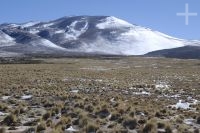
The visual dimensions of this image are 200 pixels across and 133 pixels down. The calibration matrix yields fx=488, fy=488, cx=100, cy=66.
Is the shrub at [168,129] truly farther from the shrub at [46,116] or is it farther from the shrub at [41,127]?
the shrub at [46,116]

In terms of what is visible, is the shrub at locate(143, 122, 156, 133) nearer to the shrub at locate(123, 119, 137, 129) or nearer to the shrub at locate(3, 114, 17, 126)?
the shrub at locate(123, 119, 137, 129)

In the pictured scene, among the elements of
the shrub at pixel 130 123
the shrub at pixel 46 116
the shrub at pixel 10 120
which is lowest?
the shrub at pixel 130 123

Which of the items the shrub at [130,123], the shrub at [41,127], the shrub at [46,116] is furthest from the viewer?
the shrub at [46,116]

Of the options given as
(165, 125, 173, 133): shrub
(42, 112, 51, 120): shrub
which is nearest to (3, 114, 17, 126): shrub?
(42, 112, 51, 120): shrub

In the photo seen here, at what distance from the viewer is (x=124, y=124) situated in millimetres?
18766

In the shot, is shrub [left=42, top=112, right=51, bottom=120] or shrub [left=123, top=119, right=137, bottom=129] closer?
shrub [left=123, top=119, right=137, bottom=129]

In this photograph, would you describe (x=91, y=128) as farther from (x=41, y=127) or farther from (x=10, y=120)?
(x=10, y=120)

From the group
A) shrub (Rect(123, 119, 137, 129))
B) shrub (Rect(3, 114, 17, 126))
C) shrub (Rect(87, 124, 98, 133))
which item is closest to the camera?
shrub (Rect(87, 124, 98, 133))

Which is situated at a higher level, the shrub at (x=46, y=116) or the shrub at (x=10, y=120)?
the shrub at (x=10, y=120)

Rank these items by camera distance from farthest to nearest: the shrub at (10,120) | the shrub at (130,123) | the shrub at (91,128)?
1. the shrub at (10,120)
2. the shrub at (130,123)
3. the shrub at (91,128)

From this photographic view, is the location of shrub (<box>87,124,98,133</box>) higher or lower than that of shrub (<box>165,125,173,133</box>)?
higher

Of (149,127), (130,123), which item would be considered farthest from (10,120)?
(149,127)

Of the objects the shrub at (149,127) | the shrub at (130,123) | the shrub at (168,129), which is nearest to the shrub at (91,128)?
the shrub at (130,123)

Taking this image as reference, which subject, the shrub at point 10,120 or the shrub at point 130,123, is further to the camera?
the shrub at point 10,120
